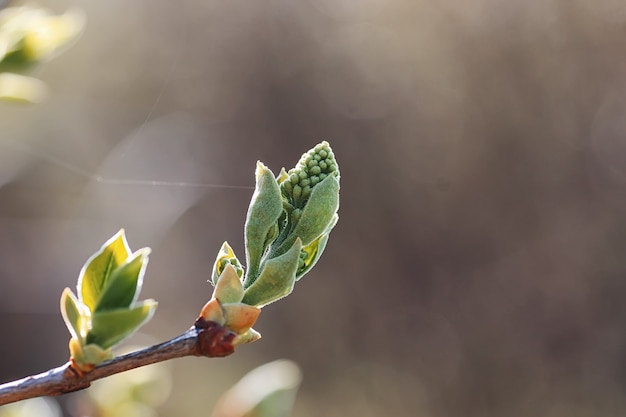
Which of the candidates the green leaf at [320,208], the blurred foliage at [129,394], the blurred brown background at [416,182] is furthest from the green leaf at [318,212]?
the blurred brown background at [416,182]

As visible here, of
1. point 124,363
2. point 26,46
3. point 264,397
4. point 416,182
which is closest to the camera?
point 124,363

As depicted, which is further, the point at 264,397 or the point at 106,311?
the point at 264,397

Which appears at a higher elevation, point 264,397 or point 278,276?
point 278,276

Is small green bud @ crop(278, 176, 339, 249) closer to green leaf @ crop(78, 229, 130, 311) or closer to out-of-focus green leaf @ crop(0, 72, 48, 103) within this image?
green leaf @ crop(78, 229, 130, 311)

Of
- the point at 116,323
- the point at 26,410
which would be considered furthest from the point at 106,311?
the point at 26,410

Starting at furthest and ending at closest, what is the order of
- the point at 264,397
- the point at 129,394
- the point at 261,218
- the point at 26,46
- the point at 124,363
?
the point at 129,394
the point at 264,397
the point at 26,46
the point at 261,218
the point at 124,363

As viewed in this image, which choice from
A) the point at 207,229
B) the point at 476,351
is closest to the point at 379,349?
the point at 476,351

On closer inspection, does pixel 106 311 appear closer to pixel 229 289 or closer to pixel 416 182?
pixel 229 289
